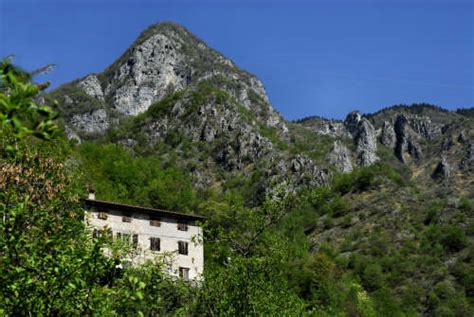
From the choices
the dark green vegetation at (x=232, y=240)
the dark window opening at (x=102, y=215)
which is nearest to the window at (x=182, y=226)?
Answer: the dark green vegetation at (x=232, y=240)

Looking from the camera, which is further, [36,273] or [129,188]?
[129,188]

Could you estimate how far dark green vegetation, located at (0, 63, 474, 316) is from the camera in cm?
1438

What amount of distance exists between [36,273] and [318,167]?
502ft

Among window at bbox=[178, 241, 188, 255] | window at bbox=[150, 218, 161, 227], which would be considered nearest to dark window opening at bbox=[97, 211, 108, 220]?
window at bbox=[150, 218, 161, 227]

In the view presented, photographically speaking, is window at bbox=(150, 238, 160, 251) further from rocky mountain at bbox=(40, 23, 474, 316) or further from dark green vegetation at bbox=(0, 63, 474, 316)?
rocky mountain at bbox=(40, 23, 474, 316)

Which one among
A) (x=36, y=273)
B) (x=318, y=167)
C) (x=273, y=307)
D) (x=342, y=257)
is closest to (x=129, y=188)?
(x=342, y=257)

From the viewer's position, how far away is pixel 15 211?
13.2 meters

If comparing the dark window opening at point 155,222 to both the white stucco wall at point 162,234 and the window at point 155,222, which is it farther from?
the white stucco wall at point 162,234

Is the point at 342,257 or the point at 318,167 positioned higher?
the point at 318,167

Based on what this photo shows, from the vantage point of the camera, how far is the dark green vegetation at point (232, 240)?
566 inches

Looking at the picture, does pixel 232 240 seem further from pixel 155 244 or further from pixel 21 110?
pixel 155 244

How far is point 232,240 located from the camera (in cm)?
2755

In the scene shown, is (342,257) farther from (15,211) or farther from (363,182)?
(15,211)

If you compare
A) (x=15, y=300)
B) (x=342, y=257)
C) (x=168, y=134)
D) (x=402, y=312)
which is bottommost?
(x=15, y=300)
